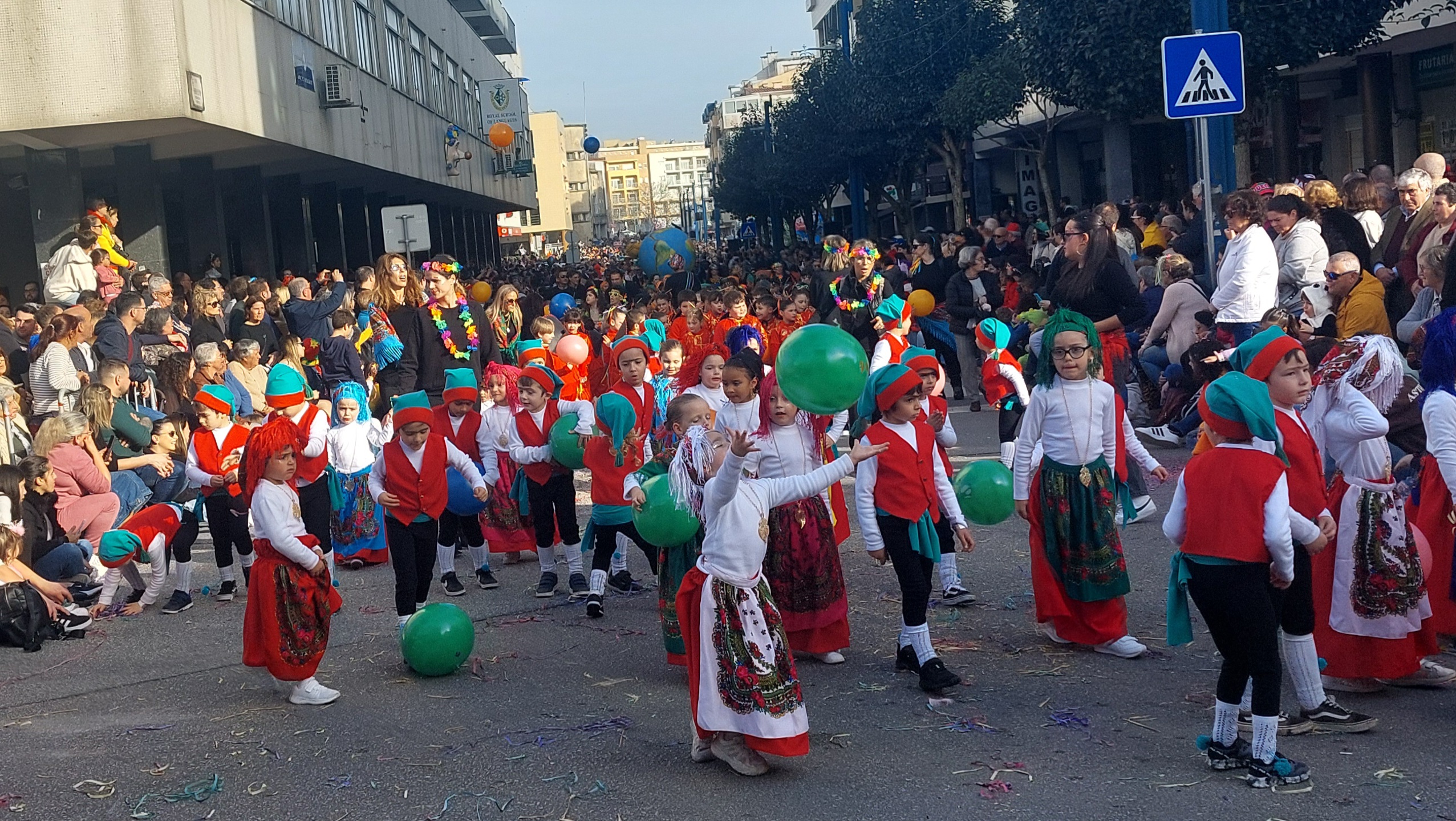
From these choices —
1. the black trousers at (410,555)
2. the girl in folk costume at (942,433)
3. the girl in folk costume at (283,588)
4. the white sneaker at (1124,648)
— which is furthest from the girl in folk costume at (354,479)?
the white sneaker at (1124,648)

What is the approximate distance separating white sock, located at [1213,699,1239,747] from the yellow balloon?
10.3m

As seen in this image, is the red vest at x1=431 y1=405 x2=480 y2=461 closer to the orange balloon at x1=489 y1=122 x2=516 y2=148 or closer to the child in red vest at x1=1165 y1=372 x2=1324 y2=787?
the child in red vest at x1=1165 y1=372 x2=1324 y2=787

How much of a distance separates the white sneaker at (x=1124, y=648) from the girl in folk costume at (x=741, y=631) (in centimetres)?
186

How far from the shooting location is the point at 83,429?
9.62 m

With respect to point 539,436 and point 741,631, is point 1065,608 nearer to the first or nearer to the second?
point 741,631

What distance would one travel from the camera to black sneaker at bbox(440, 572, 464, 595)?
884cm

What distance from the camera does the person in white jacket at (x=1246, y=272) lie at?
9.99 meters

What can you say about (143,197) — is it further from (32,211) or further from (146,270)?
(146,270)

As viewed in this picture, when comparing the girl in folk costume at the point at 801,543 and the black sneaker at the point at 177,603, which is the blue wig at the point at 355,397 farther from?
the girl in folk costume at the point at 801,543

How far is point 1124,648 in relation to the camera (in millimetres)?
6445

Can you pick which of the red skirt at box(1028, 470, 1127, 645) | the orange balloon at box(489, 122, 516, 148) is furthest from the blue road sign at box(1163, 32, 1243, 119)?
the orange balloon at box(489, 122, 516, 148)

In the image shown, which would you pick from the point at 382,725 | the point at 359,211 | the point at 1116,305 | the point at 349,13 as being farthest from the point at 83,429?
the point at 359,211

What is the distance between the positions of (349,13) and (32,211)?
34.4 ft

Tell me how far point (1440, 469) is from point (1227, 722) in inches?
56.7
